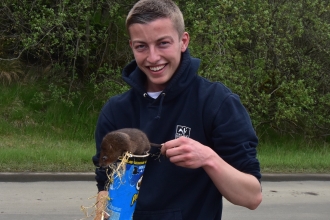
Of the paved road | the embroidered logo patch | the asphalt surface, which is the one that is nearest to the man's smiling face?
the embroidered logo patch

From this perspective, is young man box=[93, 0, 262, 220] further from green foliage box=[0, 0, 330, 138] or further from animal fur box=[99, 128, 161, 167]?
green foliage box=[0, 0, 330, 138]

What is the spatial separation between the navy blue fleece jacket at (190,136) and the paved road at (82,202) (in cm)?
552

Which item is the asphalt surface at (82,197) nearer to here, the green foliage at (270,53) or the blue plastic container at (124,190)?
the green foliage at (270,53)

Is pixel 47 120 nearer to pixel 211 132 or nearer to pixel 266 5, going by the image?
pixel 266 5

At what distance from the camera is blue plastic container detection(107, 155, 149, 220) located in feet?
6.94

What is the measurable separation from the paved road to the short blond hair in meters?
5.72

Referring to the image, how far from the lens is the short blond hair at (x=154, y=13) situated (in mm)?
2398

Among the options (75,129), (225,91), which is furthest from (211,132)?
(75,129)

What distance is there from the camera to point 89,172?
32.9 ft

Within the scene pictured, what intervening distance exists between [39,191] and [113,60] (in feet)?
24.4

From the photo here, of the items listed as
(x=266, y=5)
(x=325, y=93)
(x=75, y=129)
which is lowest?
(x=75, y=129)

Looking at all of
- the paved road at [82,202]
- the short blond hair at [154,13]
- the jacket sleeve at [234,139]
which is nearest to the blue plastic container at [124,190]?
the jacket sleeve at [234,139]

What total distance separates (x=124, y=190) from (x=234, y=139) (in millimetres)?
538

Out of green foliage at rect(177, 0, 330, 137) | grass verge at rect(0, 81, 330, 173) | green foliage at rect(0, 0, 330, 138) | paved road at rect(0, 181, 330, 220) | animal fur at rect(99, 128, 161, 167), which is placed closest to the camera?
animal fur at rect(99, 128, 161, 167)
